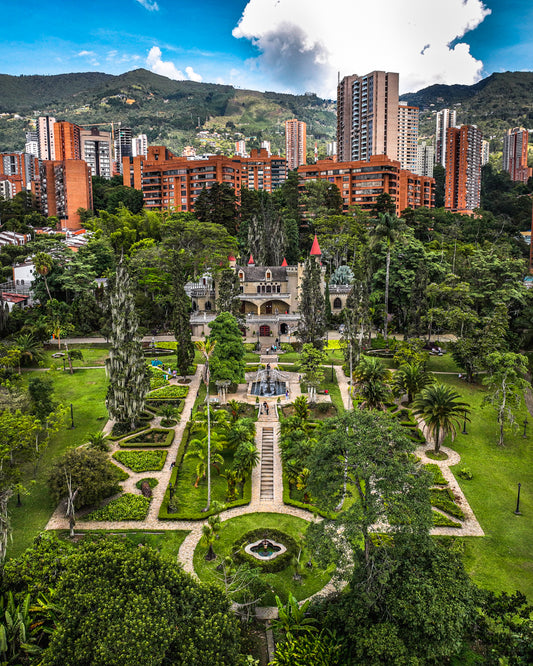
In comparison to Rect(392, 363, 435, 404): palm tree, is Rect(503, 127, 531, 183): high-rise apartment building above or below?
above

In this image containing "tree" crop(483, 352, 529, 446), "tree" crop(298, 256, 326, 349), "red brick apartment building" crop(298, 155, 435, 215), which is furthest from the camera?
"red brick apartment building" crop(298, 155, 435, 215)

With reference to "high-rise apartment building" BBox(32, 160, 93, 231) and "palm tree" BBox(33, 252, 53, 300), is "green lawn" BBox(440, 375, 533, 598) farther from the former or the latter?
"high-rise apartment building" BBox(32, 160, 93, 231)

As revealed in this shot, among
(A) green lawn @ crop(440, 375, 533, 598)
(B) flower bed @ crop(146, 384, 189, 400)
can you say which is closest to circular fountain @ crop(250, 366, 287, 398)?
(B) flower bed @ crop(146, 384, 189, 400)

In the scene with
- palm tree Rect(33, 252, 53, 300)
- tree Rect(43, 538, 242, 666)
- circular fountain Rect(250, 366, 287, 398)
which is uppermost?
palm tree Rect(33, 252, 53, 300)

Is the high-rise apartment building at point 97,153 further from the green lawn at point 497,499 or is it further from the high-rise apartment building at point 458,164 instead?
the green lawn at point 497,499

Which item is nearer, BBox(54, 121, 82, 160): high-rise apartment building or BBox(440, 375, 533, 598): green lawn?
BBox(440, 375, 533, 598): green lawn
